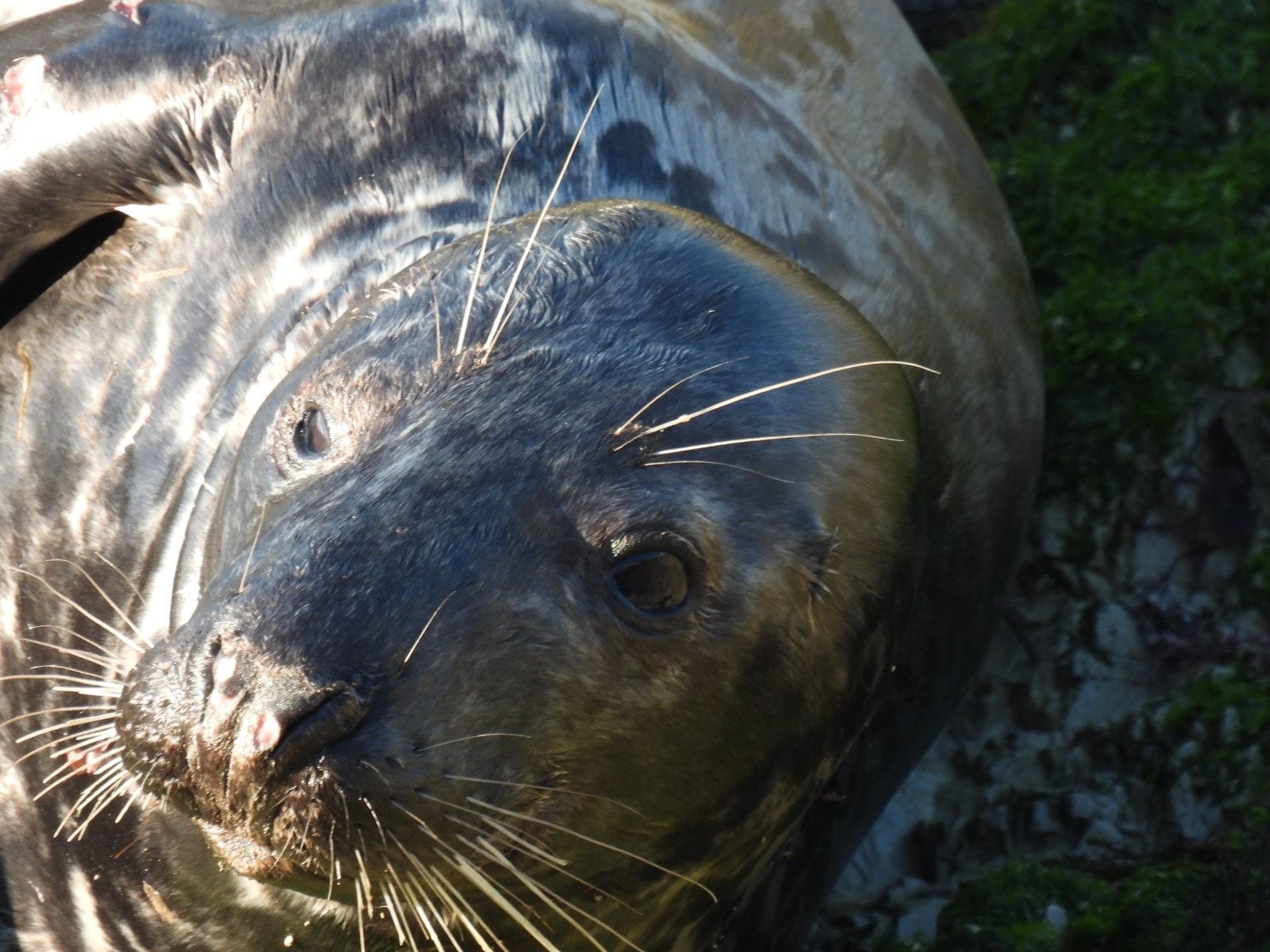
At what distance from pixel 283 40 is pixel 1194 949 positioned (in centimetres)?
267

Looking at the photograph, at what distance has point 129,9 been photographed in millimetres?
3746

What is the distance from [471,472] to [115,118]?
4.39ft

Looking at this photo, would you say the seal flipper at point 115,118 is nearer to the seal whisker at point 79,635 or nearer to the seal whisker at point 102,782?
the seal whisker at point 79,635

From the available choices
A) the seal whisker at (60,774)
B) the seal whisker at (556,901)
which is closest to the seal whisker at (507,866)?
the seal whisker at (556,901)

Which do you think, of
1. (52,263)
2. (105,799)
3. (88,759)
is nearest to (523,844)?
(88,759)

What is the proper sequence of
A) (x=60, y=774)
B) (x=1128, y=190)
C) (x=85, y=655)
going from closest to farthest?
(x=85, y=655) < (x=60, y=774) < (x=1128, y=190)

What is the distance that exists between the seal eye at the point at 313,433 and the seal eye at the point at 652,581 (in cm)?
47

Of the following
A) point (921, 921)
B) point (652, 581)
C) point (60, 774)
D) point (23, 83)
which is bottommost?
point (921, 921)

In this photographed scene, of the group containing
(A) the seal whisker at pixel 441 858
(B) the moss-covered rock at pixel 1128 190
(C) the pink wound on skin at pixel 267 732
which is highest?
(C) the pink wound on skin at pixel 267 732

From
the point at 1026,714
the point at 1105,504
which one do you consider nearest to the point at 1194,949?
the point at 1026,714

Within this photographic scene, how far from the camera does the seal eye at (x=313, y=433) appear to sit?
9.45 feet

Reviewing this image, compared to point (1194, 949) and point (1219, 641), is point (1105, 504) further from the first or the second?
point (1194, 949)

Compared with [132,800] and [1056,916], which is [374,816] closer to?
[132,800]

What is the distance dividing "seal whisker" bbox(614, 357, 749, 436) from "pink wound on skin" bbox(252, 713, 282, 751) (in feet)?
2.12
